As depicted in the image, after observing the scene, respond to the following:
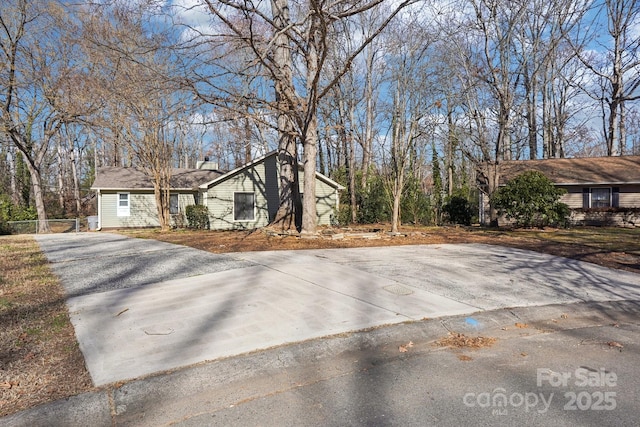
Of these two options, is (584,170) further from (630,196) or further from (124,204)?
(124,204)

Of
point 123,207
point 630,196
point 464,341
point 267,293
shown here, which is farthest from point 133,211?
point 630,196

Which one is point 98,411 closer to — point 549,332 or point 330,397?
point 330,397

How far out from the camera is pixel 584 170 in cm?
2202

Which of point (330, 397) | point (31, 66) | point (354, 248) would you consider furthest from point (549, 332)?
point (31, 66)

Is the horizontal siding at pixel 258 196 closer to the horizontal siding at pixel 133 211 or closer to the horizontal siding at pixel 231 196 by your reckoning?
the horizontal siding at pixel 231 196

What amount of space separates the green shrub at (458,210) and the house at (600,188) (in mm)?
1390

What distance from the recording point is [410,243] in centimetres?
1093

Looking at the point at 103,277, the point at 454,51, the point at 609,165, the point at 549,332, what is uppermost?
the point at 454,51

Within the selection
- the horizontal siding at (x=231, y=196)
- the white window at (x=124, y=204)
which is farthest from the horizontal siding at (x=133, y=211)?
the horizontal siding at (x=231, y=196)

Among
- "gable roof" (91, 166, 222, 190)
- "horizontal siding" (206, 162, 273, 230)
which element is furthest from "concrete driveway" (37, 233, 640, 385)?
"gable roof" (91, 166, 222, 190)

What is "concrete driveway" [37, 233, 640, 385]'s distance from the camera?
3650 millimetres

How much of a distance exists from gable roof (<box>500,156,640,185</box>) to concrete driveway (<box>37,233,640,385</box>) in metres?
15.4

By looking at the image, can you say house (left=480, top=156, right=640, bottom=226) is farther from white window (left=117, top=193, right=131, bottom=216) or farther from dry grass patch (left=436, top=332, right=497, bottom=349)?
white window (left=117, top=193, right=131, bottom=216)

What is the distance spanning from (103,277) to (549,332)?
6.23 m
